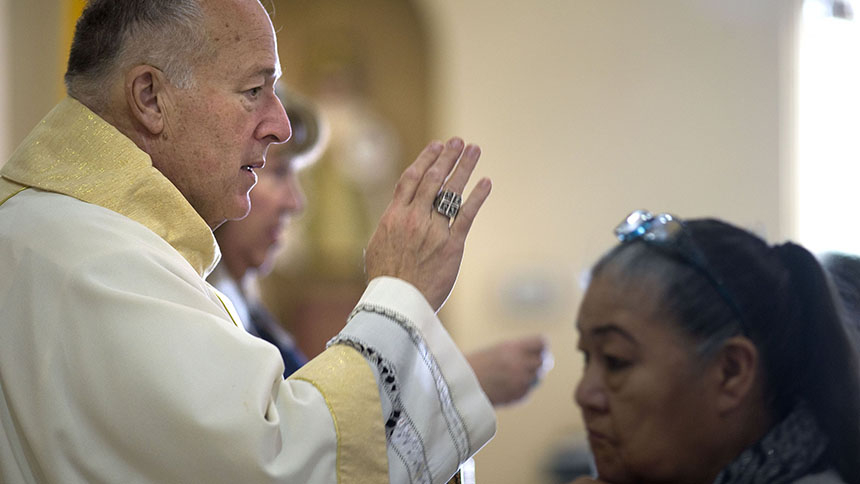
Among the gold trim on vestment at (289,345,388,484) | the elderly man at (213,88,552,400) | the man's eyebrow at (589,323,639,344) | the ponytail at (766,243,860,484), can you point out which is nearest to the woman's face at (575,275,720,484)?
the man's eyebrow at (589,323,639,344)

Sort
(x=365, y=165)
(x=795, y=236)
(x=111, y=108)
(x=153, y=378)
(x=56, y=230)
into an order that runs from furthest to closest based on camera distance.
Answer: (x=365, y=165) → (x=795, y=236) → (x=111, y=108) → (x=56, y=230) → (x=153, y=378)

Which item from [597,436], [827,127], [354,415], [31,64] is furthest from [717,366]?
[827,127]

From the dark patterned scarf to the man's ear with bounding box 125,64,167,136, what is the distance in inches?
56.5

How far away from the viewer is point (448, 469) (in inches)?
70.4

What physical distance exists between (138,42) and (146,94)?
0.10 meters

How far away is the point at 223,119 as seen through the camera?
1.94 metres

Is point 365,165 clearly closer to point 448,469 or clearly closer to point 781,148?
point 781,148

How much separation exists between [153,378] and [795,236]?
6.70 m

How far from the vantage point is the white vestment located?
158cm

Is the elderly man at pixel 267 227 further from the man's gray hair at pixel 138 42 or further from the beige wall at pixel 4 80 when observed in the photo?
Answer: the beige wall at pixel 4 80

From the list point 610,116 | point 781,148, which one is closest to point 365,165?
point 610,116

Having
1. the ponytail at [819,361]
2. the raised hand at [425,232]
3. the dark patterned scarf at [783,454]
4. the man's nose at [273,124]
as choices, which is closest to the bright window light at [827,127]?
the ponytail at [819,361]

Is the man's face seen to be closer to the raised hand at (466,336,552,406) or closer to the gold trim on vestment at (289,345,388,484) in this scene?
the gold trim on vestment at (289,345,388,484)

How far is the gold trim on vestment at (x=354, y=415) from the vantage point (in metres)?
1.68
